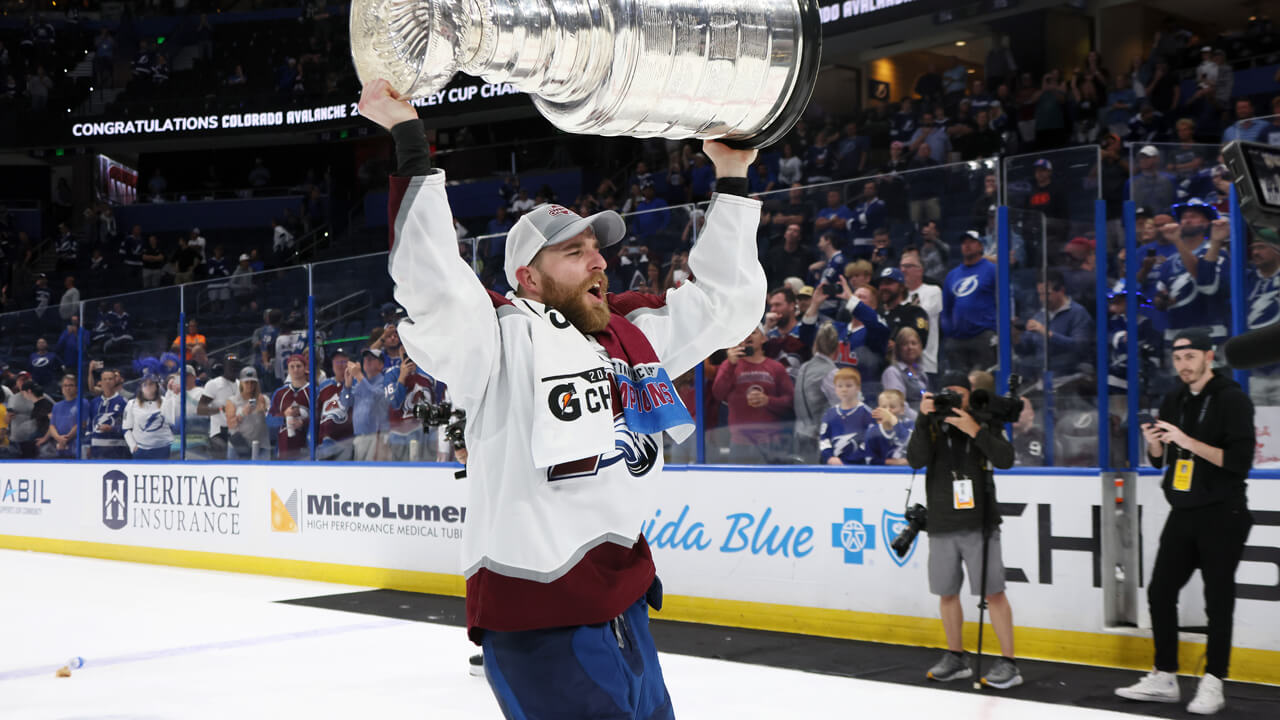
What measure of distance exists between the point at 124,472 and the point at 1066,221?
10.0 m

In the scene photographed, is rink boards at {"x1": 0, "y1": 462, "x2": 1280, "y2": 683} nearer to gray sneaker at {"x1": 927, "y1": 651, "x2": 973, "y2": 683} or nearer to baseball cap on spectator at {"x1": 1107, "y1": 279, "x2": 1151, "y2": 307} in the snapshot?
gray sneaker at {"x1": 927, "y1": 651, "x2": 973, "y2": 683}

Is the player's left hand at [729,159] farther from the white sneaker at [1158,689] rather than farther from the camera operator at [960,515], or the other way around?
the white sneaker at [1158,689]

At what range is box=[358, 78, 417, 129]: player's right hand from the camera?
1820 millimetres

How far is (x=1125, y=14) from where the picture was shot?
546 inches

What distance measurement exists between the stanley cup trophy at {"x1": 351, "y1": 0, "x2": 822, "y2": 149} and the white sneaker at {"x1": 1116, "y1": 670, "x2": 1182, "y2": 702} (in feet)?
13.2

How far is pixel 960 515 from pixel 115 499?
9.75m

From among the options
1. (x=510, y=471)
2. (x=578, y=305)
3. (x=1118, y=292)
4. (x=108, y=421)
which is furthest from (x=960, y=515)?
(x=108, y=421)

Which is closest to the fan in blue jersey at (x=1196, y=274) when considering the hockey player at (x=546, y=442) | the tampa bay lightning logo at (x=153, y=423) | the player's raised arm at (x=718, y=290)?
the player's raised arm at (x=718, y=290)

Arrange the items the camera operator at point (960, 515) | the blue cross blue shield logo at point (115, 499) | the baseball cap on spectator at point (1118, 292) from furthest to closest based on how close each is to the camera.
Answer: the blue cross blue shield logo at point (115, 499) < the baseball cap on spectator at point (1118, 292) < the camera operator at point (960, 515)

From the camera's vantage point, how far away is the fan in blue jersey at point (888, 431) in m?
6.69

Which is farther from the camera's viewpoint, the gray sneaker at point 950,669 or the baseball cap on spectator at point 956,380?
the baseball cap on spectator at point 956,380

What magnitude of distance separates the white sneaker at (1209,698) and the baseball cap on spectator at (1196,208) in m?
2.36

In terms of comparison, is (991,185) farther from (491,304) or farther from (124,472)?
(124,472)

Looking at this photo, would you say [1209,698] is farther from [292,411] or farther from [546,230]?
[292,411]
